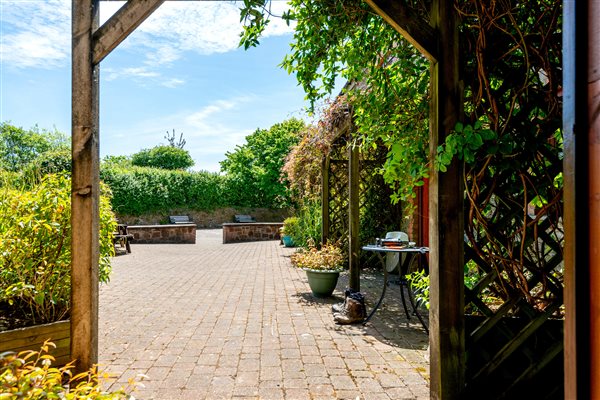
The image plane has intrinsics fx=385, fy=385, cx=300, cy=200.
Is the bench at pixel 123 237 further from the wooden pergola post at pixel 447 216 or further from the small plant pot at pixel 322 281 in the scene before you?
the wooden pergola post at pixel 447 216

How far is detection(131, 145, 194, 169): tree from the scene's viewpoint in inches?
1670

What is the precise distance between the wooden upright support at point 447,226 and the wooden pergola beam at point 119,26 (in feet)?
5.10

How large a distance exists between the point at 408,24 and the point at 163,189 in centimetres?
1998

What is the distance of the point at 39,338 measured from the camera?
8.99 feet

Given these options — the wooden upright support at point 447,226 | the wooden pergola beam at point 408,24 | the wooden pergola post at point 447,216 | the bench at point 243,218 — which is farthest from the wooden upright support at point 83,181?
the bench at point 243,218

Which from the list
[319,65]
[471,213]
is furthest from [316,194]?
[471,213]

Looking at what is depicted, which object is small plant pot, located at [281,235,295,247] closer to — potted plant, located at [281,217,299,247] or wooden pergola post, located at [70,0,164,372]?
potted plant, located at [281,217,299,247]

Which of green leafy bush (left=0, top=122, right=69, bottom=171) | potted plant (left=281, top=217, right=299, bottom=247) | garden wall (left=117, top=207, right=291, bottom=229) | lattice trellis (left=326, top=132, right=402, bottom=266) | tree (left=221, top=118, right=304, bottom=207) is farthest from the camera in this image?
green leafy bush (left=0, top=122, right=69, bottom=171)

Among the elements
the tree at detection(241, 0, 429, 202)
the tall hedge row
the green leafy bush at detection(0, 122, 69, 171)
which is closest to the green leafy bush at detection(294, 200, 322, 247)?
the tree at detection(241, 0, 429, 202)

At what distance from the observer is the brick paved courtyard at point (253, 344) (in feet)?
8.70

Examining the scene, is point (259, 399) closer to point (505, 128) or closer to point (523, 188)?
point (523, 188)

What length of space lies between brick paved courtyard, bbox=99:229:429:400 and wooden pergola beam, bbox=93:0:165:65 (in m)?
2.12

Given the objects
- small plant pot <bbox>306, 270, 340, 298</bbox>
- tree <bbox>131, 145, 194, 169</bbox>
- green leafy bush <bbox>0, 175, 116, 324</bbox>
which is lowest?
small plant pot <bbox>306, 270, 340, 298</bbox>

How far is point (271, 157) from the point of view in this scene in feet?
79.0
